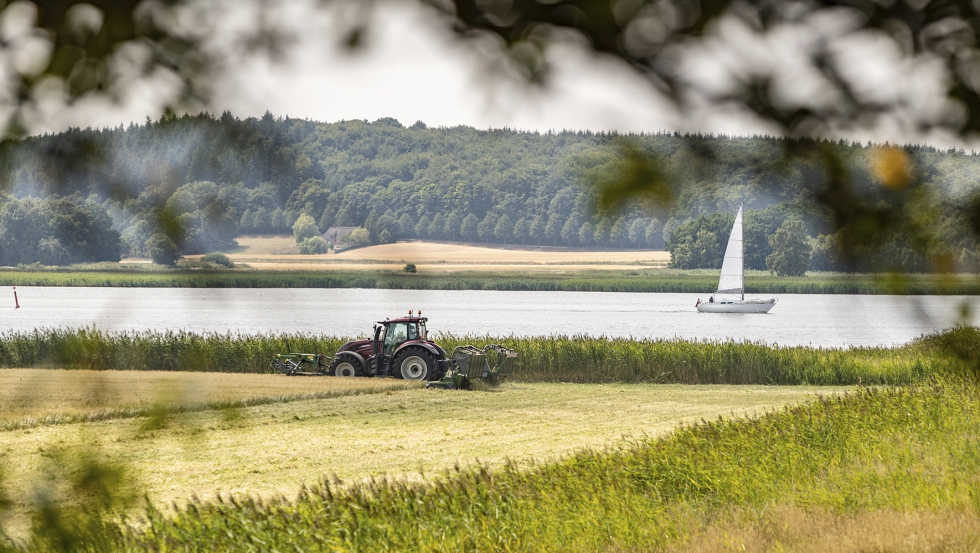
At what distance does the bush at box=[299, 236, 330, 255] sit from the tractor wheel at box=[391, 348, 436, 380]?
21.0 m

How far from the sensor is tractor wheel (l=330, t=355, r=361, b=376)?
23875mm

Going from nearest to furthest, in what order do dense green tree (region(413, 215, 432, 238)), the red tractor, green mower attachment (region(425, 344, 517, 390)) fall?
dense green tree (region(413, 215, 432, 238)) < green mower attachment (region(425, 344, 517, 390)) < the red tractor

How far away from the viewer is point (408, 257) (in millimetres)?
1997

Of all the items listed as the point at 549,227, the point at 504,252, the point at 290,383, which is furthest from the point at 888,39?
the point at 290,383

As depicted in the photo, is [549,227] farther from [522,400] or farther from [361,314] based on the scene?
[361,314]

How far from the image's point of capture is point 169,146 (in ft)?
5.72

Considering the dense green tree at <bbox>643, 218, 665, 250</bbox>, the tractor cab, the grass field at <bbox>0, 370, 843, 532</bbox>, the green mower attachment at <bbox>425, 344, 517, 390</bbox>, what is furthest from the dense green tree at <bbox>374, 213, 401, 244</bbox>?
the tractor cab

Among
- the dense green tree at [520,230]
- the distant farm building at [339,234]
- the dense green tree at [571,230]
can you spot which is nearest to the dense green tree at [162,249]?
the distant farm building at [339,234]

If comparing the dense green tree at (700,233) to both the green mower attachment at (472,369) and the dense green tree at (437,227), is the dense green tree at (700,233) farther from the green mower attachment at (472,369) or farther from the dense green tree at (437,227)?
the green mower attachment at (472,369)

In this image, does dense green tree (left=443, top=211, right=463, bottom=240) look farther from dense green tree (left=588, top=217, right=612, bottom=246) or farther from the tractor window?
the tractor window

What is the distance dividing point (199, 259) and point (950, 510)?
5495mm

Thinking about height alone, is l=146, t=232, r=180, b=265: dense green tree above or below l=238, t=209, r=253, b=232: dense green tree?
below

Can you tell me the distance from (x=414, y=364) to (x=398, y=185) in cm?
2107

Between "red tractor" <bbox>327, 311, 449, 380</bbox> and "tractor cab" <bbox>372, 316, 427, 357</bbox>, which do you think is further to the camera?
"tractor cab" <bbox>372, 316, 427, 357</bbox>
